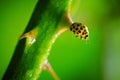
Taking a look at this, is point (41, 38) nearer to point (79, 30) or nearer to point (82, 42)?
point (79, 30)

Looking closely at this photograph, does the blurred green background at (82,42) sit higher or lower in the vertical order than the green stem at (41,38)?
higher

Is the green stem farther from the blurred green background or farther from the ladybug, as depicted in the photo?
the blurred green background

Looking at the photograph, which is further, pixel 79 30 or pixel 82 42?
pixel 82 42

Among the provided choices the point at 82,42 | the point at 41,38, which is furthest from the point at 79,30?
the point at 82,42

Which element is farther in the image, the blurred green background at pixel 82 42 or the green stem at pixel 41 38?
the blurred green background at pixel 82 42

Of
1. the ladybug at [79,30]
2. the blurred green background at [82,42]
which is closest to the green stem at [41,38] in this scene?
the ladybug at [79,30]

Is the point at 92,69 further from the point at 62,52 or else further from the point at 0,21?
the point at 0,21

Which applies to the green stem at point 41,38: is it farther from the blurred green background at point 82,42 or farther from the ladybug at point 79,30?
the blurred green background at point 82,42

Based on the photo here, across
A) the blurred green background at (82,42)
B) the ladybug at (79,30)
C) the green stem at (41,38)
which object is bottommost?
the ladybug at (79,30)
